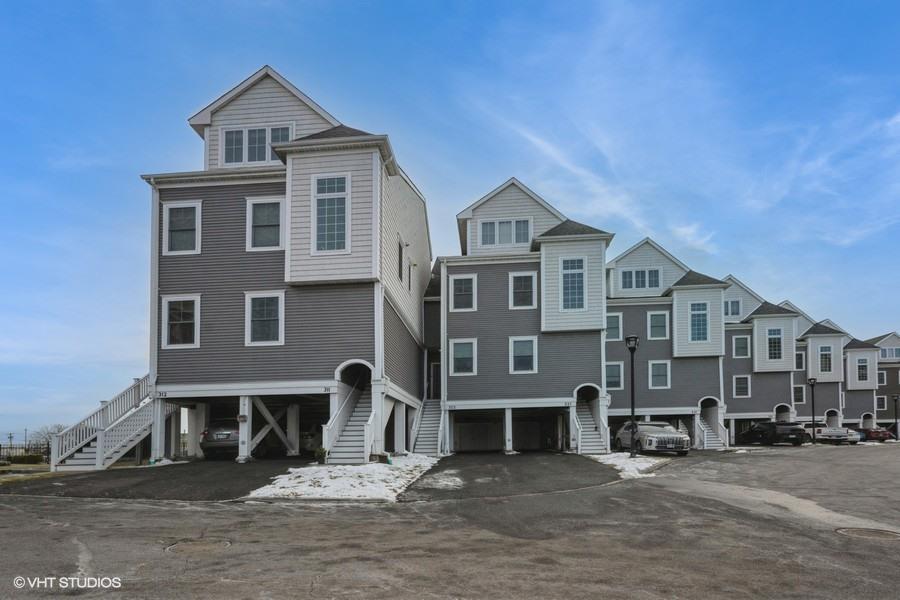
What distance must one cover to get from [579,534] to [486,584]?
353 centimetres

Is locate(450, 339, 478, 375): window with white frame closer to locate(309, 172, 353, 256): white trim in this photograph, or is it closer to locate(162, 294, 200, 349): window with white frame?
locate(309, 172, 353, 256): white trim

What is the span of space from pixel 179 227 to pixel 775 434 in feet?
108

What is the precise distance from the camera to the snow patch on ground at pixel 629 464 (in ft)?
66.2

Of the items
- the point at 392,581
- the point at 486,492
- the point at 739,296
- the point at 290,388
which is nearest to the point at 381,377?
the point at 290,388

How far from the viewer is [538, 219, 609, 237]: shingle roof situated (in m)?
31.0

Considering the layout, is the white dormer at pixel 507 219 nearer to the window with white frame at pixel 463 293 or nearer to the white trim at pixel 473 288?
the white trim at pixel 473 288

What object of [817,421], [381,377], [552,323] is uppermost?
[552,323]

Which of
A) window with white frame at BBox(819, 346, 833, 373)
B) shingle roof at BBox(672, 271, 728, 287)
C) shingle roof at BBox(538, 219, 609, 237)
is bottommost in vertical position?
window with white frame at BBox(819, 346, 833, 373)

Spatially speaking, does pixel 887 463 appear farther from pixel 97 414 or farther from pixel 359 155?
pixel 97 414

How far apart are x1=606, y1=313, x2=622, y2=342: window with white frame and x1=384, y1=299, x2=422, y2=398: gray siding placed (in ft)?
37.7

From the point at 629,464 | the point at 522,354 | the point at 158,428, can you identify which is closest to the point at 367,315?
the point at 158,428

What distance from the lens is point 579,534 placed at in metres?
10.4

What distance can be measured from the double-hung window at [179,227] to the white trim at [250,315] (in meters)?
2.74

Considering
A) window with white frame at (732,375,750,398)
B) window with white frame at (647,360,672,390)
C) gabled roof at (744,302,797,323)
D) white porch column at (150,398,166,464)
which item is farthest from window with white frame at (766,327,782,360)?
white porch column at (150,398,166,464)
